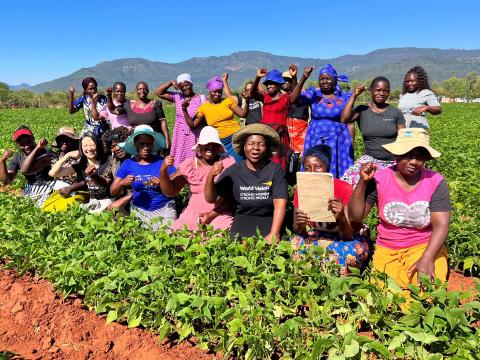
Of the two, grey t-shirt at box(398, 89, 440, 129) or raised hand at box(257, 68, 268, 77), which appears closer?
grey t-shirt at box(398, 89, 440, 129)

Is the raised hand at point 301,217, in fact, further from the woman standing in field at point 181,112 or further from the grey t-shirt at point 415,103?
the woman standing in field at point 181,112

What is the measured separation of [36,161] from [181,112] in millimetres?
Answer: 2280

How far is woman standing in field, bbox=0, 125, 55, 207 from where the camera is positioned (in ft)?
17.8

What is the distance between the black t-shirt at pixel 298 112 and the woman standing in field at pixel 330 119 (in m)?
0.43

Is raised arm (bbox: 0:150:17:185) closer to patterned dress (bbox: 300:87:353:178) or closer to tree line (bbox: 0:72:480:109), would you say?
patterned dress (bbox: 300:87:353:178)

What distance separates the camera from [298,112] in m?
6.30

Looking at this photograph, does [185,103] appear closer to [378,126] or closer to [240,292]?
[378,126]

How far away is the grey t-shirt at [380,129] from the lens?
16.4ft

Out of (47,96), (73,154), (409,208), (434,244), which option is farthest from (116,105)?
(47,96)

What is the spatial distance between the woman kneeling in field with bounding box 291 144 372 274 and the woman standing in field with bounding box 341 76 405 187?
1137 millimetres

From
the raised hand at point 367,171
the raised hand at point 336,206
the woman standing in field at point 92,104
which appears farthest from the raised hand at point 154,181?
the raised hand at point 367,171

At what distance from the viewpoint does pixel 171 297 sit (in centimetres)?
301

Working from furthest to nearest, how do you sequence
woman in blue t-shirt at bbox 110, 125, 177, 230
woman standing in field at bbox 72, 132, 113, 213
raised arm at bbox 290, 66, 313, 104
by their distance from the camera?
raised arm at bbox 290, 66, 313, 104, woman standing in field at bbox 72, 132, 113, 213, woman in blue t-shirt at bbox 110, 125, 177, 230

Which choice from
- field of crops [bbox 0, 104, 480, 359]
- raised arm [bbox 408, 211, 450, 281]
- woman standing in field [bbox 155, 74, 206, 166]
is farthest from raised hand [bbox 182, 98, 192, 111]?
raised arm [bbox 408, 211, 450, 281]
